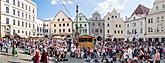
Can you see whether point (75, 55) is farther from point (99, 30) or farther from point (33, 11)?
point (99, 30)

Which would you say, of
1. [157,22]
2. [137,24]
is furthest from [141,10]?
[157,22]

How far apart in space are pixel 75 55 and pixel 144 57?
1049 cm

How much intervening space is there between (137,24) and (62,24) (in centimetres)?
2690

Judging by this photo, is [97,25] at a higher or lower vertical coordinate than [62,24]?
lower

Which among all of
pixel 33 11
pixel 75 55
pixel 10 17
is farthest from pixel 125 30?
pixel 75 55

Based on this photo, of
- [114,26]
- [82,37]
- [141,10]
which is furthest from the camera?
[114,26]

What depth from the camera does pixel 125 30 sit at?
3110 inches

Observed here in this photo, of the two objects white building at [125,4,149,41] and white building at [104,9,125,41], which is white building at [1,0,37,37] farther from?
white building at [125,4,149,41]

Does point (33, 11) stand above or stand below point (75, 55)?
above

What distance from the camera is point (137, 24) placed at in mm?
69750

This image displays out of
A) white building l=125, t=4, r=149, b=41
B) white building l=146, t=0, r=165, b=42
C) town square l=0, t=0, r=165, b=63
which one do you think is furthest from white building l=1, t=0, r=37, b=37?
white building l=146, t=0, r=165, b=42

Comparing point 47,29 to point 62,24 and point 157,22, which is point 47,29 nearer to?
point 62,24

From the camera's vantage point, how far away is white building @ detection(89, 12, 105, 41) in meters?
84.1

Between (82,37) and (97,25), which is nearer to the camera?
(82,37)
